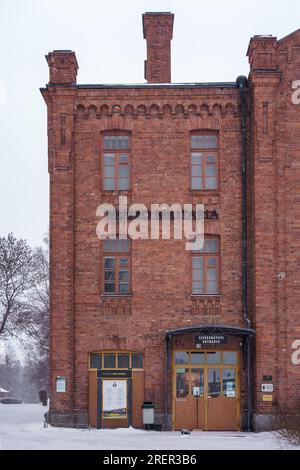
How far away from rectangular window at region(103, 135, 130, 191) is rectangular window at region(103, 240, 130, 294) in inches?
72.8

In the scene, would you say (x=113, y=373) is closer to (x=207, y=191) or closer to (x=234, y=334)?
(x=234, y=334)

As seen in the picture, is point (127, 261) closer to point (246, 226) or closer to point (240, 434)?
point (246, 226)

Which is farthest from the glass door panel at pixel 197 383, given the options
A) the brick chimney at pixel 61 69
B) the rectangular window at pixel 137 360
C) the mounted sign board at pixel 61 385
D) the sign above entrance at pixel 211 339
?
the brick chimney at pixel 61 69

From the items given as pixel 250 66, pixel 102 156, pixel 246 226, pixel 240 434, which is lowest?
pixel 240 434

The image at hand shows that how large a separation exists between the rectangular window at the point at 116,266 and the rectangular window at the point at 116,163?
185 cm

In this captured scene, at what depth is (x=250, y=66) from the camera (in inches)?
1105

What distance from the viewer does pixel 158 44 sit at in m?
32.3

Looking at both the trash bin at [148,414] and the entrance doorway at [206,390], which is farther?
the entrance doorway at [206,390]

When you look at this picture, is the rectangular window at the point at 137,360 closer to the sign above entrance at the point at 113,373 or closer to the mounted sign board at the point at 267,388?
the sign above entrance at the point at 113,373

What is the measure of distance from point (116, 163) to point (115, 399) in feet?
24.8

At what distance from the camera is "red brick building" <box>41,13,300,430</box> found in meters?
27.3

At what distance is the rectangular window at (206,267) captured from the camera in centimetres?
2806

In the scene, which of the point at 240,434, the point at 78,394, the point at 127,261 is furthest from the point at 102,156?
the point at 240,434

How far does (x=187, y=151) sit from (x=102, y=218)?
3.50 m
